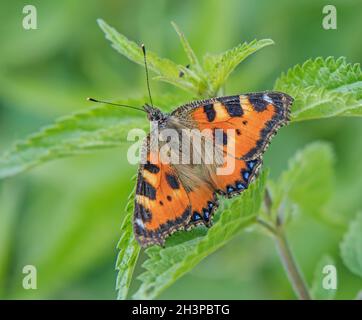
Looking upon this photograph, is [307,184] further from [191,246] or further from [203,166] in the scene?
[191,246]

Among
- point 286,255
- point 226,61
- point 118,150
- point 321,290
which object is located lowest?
point 321,290

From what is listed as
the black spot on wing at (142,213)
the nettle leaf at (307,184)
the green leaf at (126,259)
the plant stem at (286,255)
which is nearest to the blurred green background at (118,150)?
the nettle leaf at (307,184)

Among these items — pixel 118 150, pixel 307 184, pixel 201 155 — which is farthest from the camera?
pixel 118 150

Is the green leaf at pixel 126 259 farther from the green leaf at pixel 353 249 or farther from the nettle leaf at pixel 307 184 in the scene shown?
the green leaf at pixel 353 249

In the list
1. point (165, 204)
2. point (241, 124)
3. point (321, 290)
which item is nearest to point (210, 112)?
point (241, 124)

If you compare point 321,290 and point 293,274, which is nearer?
point 293,274

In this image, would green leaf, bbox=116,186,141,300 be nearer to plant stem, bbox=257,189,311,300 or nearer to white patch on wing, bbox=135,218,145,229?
white patch on wing, bbox=135,218,145,229

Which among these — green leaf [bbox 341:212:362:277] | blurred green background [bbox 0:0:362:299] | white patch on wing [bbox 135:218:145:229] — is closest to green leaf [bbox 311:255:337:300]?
green leaf [bbox 341:212:362:277]
